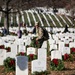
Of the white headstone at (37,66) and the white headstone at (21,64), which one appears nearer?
the white headstone at (21,64)

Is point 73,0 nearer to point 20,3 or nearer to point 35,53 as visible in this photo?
point 20,3

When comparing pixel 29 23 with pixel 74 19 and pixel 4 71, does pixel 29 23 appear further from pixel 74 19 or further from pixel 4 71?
pixel 4 71

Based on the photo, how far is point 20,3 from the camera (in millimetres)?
41094

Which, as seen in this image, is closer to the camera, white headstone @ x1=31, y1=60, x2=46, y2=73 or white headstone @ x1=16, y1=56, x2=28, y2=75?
white headstone @ x1=16, y1=56, x2=28, y2=75

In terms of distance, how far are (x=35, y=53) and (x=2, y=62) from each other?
174cm

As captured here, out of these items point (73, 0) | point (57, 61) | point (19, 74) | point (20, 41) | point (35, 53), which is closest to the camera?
point (19, 74)

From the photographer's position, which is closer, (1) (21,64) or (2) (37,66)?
(1) (21,64)

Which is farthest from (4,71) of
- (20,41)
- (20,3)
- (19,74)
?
(20,3)

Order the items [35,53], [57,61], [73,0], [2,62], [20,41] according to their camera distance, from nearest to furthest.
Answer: [57,61]
[2,62]
[35,53]
[20,41]
[73,0]

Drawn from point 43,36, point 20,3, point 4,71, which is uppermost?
point 20,3

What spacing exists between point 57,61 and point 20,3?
87.3ft

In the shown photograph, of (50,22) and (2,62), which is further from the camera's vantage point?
(50,22)

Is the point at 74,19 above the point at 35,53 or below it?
above

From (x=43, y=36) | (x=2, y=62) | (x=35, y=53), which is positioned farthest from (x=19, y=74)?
(x=43, y=36)
